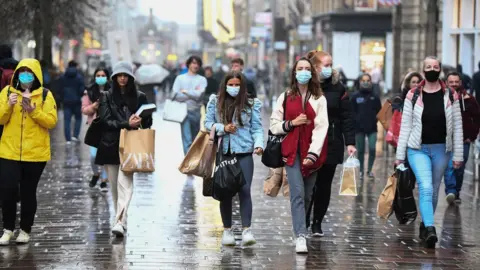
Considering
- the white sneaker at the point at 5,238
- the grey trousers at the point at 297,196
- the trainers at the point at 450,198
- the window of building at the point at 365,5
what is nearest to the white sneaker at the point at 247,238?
the grey trousers at the point at 297,196

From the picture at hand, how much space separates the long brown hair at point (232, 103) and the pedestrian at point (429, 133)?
1513 mm

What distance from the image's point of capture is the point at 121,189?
11656 mm

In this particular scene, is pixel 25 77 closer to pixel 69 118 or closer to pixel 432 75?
pixel 432 75

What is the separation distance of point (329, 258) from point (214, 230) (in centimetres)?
193

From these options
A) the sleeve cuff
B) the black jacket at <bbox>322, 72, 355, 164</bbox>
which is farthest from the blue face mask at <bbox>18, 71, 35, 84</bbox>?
the black jacket at <bbox>322, 72, 355, 164</bbox>

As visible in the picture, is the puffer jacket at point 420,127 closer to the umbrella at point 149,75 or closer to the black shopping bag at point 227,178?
the black shopping bag at point 227,178

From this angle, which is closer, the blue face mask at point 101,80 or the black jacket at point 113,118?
the black jacket at point 113,118

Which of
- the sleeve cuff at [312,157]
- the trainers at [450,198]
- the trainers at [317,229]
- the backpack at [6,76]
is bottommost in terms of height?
the trainers at [450,198]

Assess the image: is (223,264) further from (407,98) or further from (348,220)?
(348,220)

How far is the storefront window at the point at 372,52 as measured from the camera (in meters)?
57.3

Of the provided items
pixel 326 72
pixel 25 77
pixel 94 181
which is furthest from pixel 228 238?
pixel 94 181

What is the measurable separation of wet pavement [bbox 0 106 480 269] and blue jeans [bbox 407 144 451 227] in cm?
36

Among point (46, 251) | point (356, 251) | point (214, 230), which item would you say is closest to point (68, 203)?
point (214, 230)

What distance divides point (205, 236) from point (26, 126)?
2.04m
